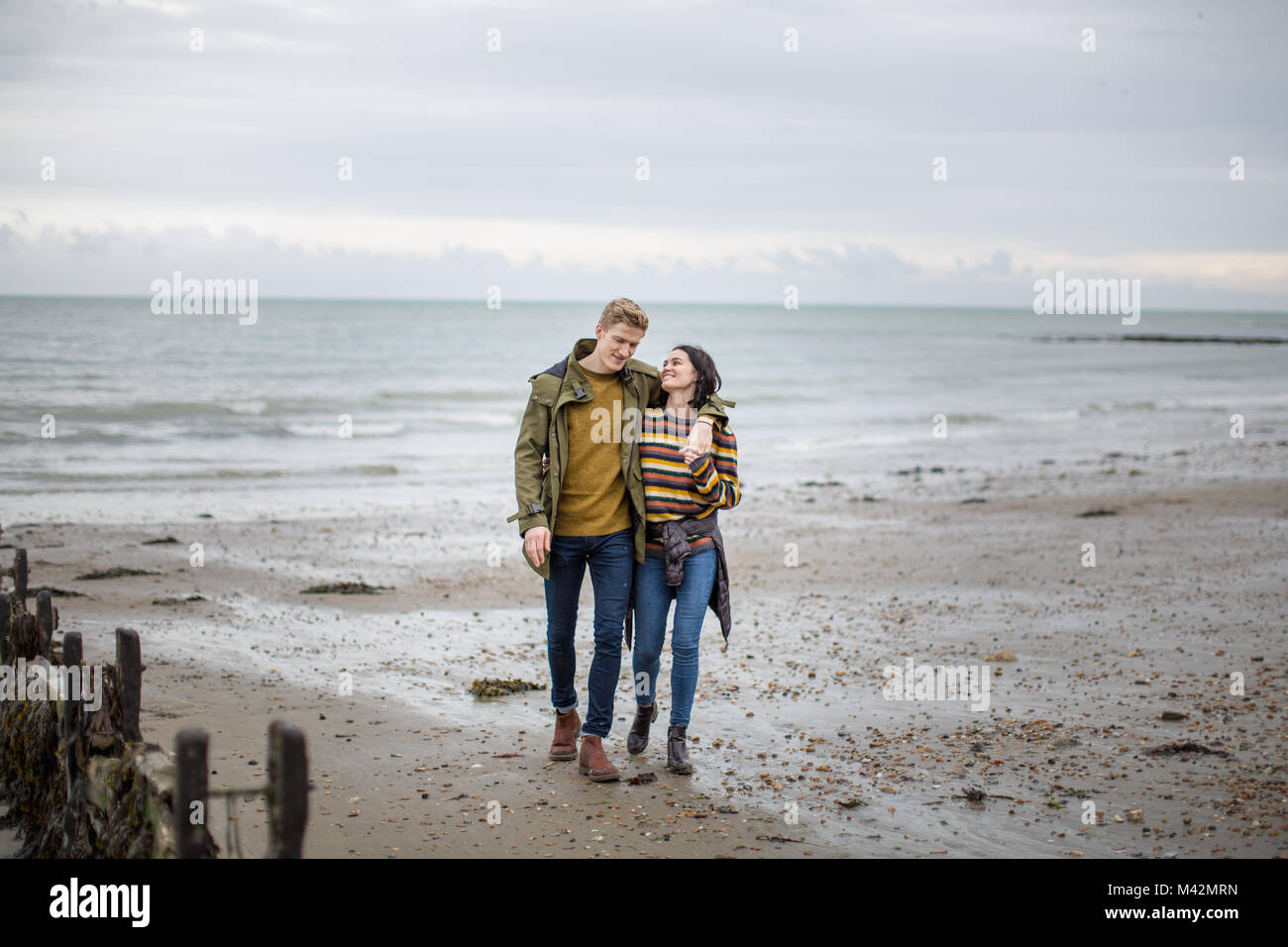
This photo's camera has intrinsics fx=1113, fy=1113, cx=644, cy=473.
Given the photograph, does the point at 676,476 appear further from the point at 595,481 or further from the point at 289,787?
the point at 289,787

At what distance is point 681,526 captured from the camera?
531 cm

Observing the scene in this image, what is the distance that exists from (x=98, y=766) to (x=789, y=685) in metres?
4.09

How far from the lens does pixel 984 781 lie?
17.3ft

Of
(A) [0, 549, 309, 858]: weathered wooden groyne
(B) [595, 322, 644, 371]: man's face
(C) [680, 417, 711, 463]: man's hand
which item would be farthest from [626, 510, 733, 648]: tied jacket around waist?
(A) [0, 549, 309, 858]: weathered wooden groyne

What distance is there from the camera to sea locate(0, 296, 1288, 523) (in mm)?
17500

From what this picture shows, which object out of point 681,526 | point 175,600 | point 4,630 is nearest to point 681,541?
point 681,526

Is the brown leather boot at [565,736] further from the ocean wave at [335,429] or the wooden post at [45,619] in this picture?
the ocean wave at [335,429]

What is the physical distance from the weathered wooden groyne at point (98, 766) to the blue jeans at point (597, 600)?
1.66 m

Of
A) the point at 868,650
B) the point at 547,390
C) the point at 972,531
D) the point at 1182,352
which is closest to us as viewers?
the point at 547,390

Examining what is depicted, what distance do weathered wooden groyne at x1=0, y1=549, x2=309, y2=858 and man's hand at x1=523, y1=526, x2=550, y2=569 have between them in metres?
1.50

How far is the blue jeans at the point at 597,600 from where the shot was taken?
527cm
